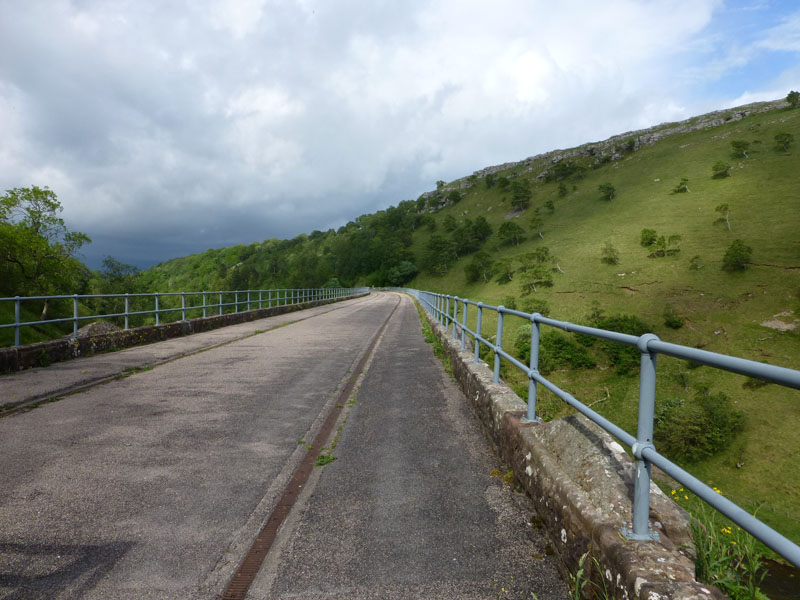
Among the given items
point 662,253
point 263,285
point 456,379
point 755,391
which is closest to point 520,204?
point 662,253

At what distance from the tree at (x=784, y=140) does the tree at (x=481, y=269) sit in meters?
61.5

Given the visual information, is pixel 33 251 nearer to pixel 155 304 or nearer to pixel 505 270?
pixel 155 304

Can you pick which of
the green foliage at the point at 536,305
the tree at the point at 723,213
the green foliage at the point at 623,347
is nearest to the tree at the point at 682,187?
the tree at the point at 723,213

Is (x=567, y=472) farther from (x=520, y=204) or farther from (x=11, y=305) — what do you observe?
(x=520, y=204)

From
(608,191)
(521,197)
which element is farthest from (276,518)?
(521,197)

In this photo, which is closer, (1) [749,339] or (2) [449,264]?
(1) [749,339]

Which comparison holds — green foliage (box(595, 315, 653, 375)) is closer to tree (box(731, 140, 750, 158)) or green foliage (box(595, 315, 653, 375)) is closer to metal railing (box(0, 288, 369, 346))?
metal railing (box(0, 288, 369, 346))

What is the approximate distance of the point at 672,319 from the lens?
59969mm

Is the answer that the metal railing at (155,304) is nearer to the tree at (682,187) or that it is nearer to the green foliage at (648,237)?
the green foliage at (648,237)

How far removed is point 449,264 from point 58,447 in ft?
431

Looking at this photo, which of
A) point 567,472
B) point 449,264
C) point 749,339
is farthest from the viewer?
point 449,264

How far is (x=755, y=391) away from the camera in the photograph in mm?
43812

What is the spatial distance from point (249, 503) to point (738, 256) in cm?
8149

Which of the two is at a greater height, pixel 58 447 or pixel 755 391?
pixel 58 447
